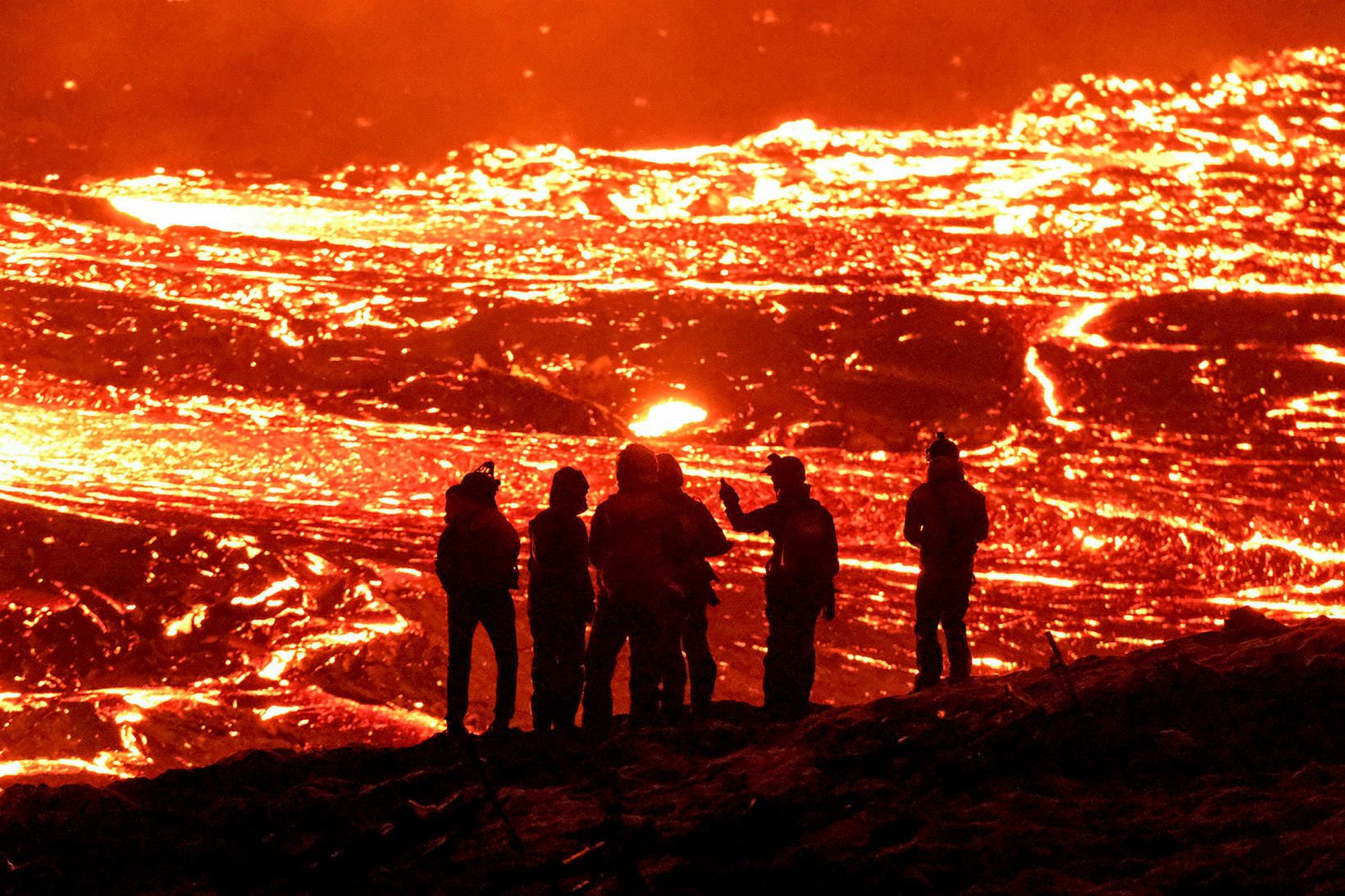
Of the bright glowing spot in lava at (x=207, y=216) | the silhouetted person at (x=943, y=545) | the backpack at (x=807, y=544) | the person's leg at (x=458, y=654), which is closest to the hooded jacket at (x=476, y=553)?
the person's leg at (x=458, y=654)

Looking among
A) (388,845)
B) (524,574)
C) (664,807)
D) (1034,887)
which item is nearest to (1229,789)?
(1034,887)

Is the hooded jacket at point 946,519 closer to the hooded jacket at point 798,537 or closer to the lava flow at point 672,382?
the hooded jacket at point 798,537

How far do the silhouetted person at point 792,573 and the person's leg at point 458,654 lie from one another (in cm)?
134

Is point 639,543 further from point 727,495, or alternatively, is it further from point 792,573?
point 792,573

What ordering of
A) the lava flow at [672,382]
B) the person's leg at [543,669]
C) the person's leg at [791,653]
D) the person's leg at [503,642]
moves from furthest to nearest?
the lava flow at [672,382], the person's leg at [791,653], the person's leg at [543,669], the person's leg at [503,642]

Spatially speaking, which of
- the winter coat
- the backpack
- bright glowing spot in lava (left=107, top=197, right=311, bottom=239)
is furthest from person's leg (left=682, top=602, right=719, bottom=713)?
bright glowing spot in lava (left=107, top=197, right=311, bottom=239)

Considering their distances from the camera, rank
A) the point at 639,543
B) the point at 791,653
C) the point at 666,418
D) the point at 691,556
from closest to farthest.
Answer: the point at 639,543 → the point at 691,556 → the point at 791,653 → the point at 666,418

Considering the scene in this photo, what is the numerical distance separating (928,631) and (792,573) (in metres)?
0.93

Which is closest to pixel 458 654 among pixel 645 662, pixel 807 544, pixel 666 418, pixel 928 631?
pixel 645 662

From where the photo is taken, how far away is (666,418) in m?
21.4

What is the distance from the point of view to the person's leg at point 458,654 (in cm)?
705

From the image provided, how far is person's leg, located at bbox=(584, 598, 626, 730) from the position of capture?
7.07 m

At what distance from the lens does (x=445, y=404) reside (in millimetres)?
21656

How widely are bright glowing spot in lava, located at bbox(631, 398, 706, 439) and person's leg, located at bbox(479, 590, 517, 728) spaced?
545 inches
